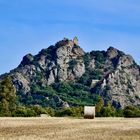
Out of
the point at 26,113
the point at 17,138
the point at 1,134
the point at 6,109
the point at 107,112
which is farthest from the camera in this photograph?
the point at 6,109

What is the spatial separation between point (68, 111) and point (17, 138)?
109m

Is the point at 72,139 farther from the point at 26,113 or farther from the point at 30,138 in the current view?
the point at 26,113

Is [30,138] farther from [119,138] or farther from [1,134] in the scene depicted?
[119,138]

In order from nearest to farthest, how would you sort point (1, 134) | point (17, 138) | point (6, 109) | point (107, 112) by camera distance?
point (17, 138), point (1, 134), point (107, 112), point (6, 109)

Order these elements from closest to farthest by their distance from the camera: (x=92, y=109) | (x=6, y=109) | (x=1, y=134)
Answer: (x=1, y=134)
(x=92, y=109)
(x=6, y=109)

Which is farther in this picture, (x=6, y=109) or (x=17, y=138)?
(x=6, y=109)

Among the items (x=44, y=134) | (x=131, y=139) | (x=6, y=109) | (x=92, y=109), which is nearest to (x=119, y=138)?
(x=131, y=139)

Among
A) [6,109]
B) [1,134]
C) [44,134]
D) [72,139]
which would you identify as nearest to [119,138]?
[72,139]

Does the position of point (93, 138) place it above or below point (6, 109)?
below

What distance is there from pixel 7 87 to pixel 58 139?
4747 inches

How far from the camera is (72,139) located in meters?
31.9

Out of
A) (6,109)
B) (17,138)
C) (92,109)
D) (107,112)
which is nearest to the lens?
(17,138)

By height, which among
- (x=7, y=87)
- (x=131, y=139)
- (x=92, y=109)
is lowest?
(x=131, y=139)

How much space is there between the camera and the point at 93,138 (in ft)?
107
